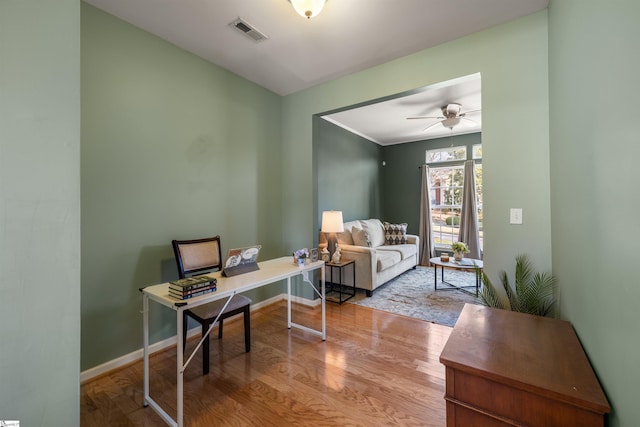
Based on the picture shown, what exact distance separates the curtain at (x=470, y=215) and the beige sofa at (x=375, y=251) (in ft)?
3.66

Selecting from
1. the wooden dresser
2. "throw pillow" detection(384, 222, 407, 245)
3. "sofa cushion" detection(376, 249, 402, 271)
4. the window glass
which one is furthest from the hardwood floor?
the window glass

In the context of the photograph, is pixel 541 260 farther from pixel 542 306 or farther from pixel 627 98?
pixel 627 98

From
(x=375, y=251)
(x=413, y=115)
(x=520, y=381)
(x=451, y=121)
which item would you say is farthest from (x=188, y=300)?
(x=413, y=115)

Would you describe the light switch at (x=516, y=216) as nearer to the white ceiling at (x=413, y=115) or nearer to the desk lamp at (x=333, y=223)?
the white ceiling at (x=413, y=115)

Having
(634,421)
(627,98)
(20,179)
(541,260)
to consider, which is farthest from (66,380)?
(541,260)

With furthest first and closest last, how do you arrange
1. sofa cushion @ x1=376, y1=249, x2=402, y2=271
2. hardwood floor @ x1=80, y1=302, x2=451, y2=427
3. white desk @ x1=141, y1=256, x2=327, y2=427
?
sofa cushion @ x1=376, y1=249, x2=402, y2=271, hardwood floor @ x1=80, y1=302, x2=451, y2=427, white desk @ x1=141, y1=256, x2=327, y2=427

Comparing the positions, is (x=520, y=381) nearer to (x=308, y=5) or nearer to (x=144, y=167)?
(x=308, y=5)

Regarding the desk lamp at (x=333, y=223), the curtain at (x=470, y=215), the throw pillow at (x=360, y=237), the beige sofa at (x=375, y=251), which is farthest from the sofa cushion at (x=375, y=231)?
the curtain at (x=470, y=215)

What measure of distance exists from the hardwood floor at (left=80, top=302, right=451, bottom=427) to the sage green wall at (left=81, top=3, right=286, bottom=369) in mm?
474

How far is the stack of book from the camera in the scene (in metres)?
1.51

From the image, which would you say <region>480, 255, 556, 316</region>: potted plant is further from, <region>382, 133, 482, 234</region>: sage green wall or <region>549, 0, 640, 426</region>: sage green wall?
<region>382, 133, 482, 234</region>: sage green wall

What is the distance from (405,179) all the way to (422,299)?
349 centimetres

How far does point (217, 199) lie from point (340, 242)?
211cm

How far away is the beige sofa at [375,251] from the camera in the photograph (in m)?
3.72
